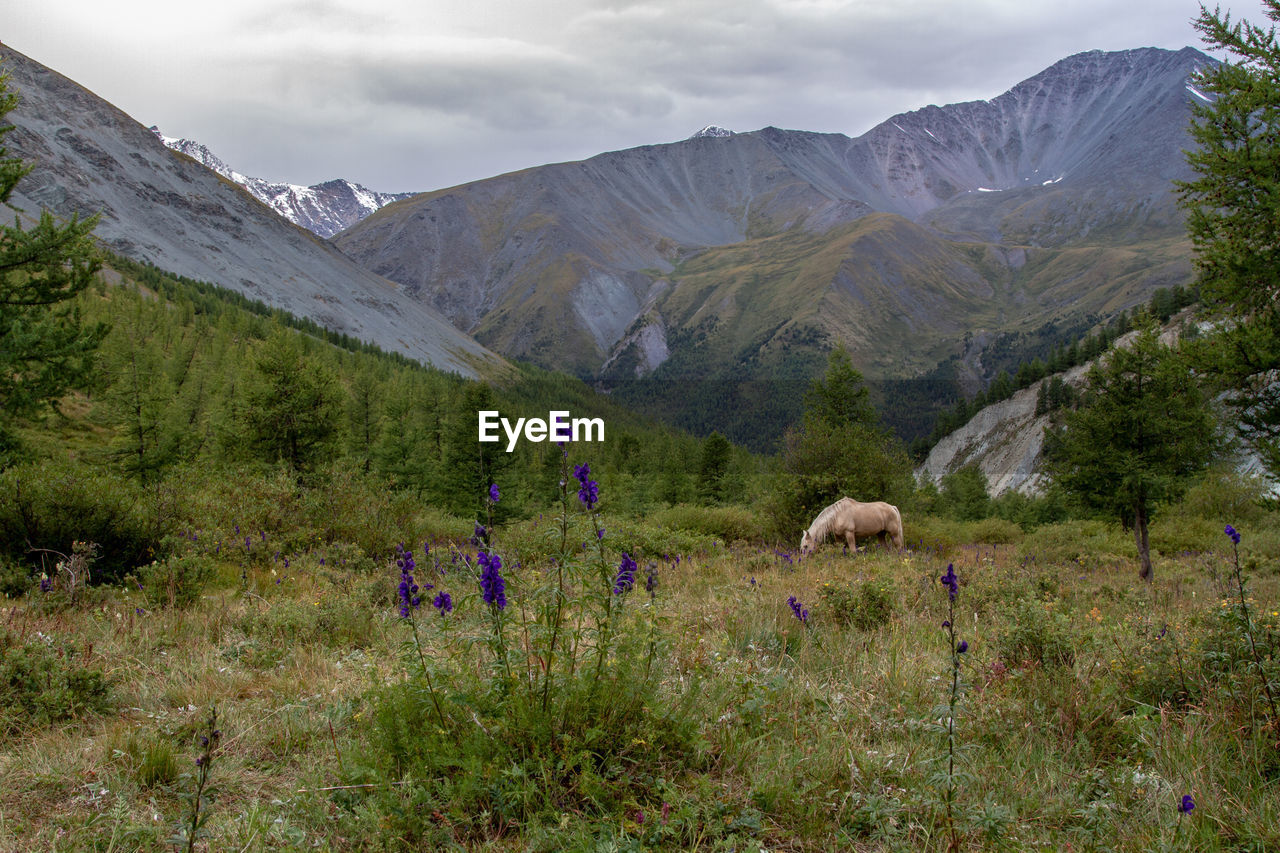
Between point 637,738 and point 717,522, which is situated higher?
point 637,738

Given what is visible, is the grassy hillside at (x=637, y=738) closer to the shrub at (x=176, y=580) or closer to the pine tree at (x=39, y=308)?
the shrub at (x=176, y=580)

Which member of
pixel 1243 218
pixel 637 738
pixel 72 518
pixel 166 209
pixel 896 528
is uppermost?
pixel 166 209

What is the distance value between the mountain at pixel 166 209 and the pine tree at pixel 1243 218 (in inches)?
6934

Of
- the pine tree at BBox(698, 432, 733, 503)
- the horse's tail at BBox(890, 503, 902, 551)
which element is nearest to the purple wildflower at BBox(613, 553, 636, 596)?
the horse's tail at BBox(890, 503, 902, 551)

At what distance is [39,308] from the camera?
14609 millimetres

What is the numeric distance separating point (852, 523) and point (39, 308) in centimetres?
→ 2008

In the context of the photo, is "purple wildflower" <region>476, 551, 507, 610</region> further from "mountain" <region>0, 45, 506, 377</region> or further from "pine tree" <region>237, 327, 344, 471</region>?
"mountain" <region>0, 45, 506, 377</region>

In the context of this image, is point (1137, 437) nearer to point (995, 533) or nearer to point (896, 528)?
point (896, 528)

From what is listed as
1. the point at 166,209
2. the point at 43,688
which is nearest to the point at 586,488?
the point at 43,688

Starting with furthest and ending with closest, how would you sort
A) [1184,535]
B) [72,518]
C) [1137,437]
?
[1184,535], [1137,437], [72,518]

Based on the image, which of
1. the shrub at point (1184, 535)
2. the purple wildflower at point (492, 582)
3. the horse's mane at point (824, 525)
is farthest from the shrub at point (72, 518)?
the shrub at point (1184, 535)

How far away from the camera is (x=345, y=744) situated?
11.8ft

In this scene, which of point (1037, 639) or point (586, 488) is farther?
point (1037, 639)

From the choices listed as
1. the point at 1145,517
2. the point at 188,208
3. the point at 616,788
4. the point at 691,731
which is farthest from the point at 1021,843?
the point at 188,208
